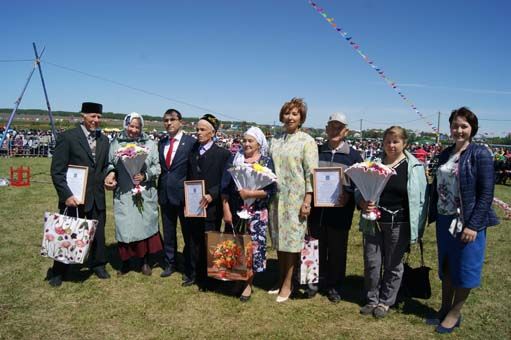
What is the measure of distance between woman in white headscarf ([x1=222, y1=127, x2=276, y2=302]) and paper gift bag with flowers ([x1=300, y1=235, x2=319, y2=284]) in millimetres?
464

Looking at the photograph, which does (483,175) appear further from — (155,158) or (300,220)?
(155,158)

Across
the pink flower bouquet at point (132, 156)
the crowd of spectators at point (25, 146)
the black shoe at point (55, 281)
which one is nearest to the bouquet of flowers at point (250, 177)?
the pink flower bouquet at point (132, 156)

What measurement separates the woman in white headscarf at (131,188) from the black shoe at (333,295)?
2499mm

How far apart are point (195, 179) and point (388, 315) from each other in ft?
8.91

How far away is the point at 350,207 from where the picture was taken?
4.37 meters

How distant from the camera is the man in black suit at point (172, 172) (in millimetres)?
5004

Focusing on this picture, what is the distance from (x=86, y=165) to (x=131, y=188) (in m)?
0.62

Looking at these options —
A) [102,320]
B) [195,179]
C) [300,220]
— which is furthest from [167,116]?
[102,320]

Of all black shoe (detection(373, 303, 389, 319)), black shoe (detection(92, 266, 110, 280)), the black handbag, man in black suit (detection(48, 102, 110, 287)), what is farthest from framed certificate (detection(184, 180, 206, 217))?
the black handbag

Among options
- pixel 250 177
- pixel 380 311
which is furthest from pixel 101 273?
pixel 380 311

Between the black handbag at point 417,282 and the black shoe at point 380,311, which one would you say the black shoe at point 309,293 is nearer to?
the black shoe at point 380,311

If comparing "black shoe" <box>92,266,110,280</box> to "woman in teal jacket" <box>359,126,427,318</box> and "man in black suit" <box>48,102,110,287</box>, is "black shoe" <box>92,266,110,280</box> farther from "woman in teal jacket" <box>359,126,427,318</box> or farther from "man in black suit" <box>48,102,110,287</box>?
"woman in teal jacket" <box>359,126,427,318</box>

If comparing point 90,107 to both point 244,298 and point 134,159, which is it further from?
point 244,298

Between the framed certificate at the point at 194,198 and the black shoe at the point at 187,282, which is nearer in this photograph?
the framed certificate at the point at 194,198
